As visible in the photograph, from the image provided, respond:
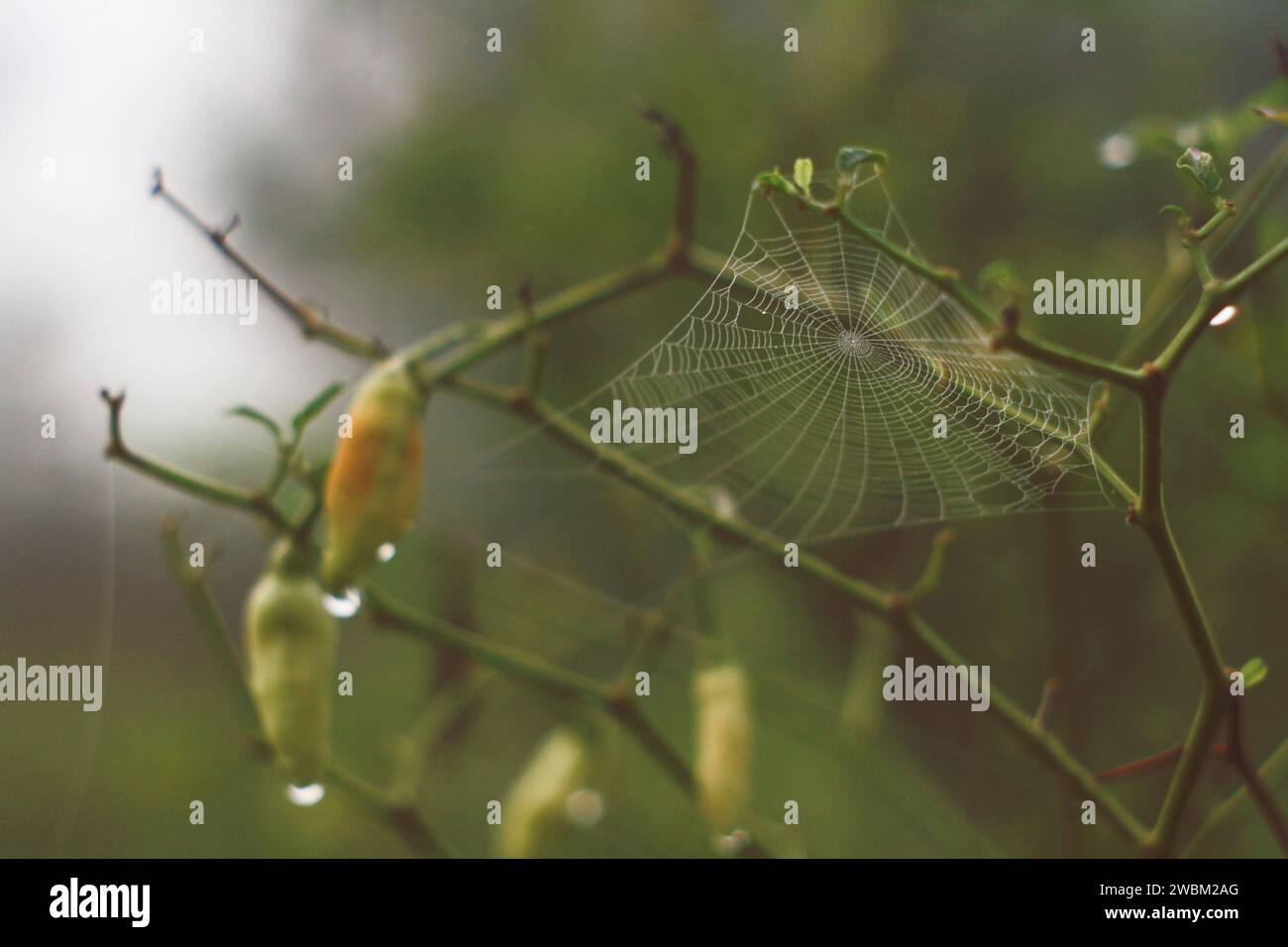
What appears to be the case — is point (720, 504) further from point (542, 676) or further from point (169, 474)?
point (169, 474)

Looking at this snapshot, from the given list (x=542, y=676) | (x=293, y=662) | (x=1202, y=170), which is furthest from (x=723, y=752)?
(x=1202, y=170)

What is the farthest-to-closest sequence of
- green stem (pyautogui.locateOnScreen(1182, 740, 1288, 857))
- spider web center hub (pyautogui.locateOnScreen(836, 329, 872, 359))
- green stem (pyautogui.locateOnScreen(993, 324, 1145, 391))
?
1. spider web center hub (pyautogui.locateOnScreen(836, 329, 872, 359))
2. green stem (pyautogui.locateOnScreen(1182, 740, 1288, 857))
3. green stem (pyautogui.locateOnScreen(993, 324, 1145, 391))

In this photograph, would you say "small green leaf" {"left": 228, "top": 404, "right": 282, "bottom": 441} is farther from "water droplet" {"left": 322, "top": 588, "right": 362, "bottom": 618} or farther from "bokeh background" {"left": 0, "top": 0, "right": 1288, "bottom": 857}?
"bokeh background" {"left": 0, "top": 0, "right": 1288, "bottom": 857}

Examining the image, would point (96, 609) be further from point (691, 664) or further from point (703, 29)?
point (703, 29)

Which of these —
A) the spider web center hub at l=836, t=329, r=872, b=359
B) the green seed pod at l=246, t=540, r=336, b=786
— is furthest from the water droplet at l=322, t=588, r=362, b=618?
the spider web center hub at l=836, t=329, r=872, b=359

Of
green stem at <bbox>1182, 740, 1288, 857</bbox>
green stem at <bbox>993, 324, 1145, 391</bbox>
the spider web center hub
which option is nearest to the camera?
green stem at <bbox>993, 324, 1145, 391</bbox>

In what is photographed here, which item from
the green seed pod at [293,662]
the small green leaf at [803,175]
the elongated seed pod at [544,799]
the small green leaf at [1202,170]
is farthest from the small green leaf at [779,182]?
the elongated seed pod at [544,799]
